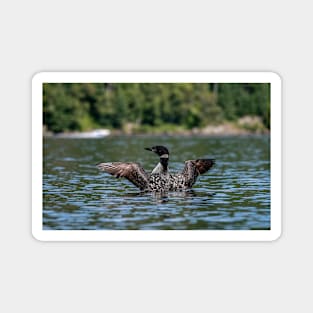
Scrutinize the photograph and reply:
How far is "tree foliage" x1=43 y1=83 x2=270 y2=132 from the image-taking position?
129 ft

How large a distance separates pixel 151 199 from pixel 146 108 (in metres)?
31.0

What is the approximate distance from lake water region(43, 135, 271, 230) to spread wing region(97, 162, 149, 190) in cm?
31

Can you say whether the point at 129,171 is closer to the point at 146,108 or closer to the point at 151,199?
the point at 151,199

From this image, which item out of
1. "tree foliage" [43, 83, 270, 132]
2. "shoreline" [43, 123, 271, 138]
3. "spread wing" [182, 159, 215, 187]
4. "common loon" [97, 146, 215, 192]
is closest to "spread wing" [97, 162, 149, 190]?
"common loon" [97, 146, 215, 192]

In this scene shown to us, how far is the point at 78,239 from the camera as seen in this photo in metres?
14.9

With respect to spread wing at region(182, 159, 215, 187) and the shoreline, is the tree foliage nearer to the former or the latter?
Result: the shoreline

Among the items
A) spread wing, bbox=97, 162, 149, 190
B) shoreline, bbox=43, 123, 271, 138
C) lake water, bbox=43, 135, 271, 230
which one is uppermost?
shoreline, bbox=43, 123, 271, 138

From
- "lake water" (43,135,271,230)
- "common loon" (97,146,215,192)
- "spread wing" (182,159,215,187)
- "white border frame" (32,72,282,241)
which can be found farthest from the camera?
"spread wing" (182,159,215,187)

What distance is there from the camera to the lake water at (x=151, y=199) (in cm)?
1594

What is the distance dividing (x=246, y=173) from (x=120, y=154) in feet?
26.3

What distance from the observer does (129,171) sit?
1891cm

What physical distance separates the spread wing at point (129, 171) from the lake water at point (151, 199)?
1.01 ft
